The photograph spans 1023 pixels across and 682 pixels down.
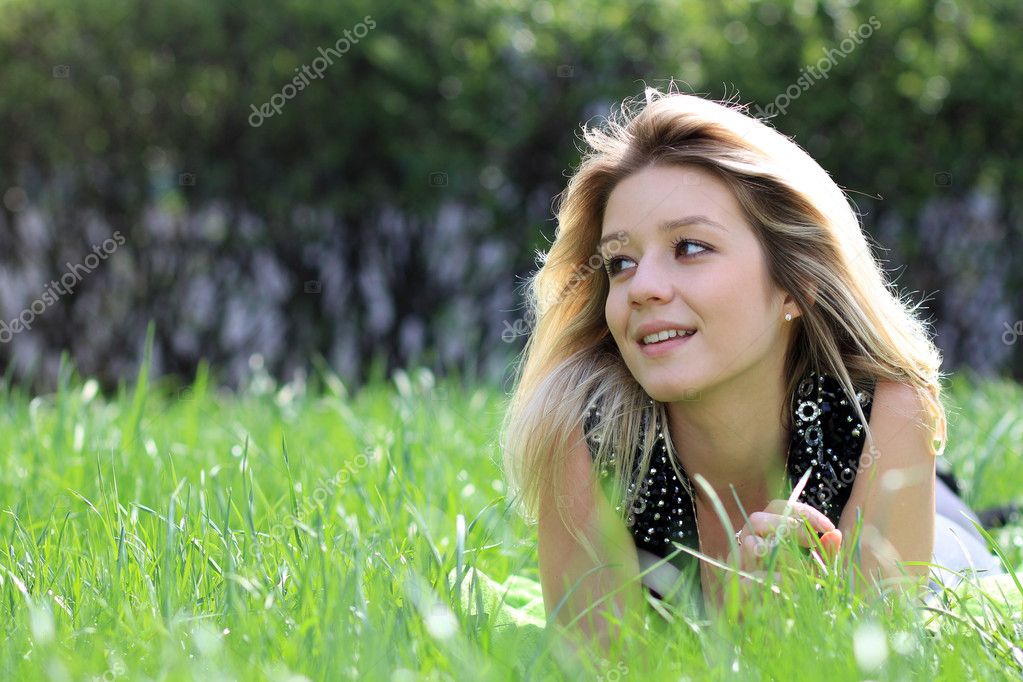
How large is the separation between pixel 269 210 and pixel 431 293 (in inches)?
36.9

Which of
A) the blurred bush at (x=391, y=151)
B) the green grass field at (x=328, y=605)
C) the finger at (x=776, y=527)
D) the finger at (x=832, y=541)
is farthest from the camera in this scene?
the blurred bush at (x=391, y=151)

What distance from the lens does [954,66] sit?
5.48 metres

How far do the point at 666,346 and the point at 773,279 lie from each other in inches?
11.7

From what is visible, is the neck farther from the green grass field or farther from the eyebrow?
the green grass field

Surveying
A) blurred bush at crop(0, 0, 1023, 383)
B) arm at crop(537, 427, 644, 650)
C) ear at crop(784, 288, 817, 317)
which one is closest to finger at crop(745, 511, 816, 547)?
arm at crop(537, 427, 644, 650)

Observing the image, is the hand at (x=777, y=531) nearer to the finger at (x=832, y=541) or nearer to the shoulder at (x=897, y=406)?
the finger at (x=832, y=541)

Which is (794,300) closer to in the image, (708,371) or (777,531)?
(708,371)

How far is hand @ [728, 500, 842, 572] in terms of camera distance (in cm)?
191

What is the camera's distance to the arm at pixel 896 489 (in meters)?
Result: 2.14

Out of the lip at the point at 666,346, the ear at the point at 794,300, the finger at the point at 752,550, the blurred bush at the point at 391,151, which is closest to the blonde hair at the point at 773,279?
the ear at the point at 794,300

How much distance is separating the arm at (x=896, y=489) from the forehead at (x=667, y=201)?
1.66 ft

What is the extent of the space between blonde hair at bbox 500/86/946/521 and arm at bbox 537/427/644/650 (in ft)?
0.11

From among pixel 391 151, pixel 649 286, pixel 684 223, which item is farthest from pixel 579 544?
pixel 391 151

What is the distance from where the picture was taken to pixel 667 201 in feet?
7.33
